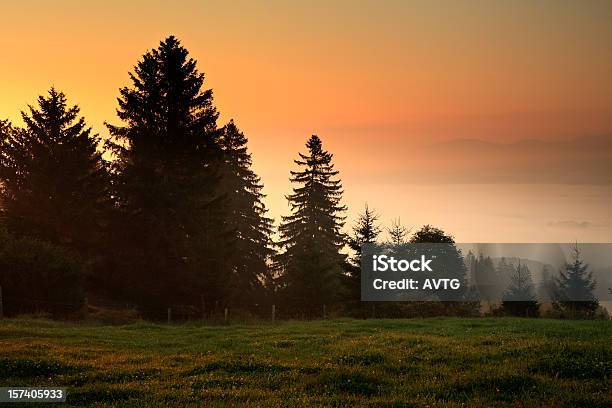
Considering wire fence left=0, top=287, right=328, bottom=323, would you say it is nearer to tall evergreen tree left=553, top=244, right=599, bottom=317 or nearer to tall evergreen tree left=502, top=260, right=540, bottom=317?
tall evergreen tree left=502, top=260, right=540, bottom=317

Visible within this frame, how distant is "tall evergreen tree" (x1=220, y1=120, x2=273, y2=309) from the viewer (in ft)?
242

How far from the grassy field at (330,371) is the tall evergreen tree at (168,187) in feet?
86.7

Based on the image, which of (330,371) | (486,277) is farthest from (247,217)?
(330,371)

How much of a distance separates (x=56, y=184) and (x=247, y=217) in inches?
1104

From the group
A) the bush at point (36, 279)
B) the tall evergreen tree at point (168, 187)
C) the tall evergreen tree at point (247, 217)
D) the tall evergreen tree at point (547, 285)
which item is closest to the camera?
the bush at point (36, 279)

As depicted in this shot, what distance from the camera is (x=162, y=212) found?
158 ft

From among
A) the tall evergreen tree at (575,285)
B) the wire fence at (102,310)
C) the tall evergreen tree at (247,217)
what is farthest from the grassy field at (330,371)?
the tall evergreen tree at (575,285)

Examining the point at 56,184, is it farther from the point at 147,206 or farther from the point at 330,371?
the point at 330,371

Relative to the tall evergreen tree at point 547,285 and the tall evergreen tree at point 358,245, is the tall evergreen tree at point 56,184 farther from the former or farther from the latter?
the tall evergreen tree at point 547,285

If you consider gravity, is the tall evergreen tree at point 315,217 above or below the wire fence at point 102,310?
above

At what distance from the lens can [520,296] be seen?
254 feet

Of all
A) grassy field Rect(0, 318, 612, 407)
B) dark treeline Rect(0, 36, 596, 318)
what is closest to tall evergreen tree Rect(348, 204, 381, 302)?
dark treeline Rect(0, 36, 596, 318)

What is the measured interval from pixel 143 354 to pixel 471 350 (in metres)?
10.4

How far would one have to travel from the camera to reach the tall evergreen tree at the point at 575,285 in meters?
82.2
